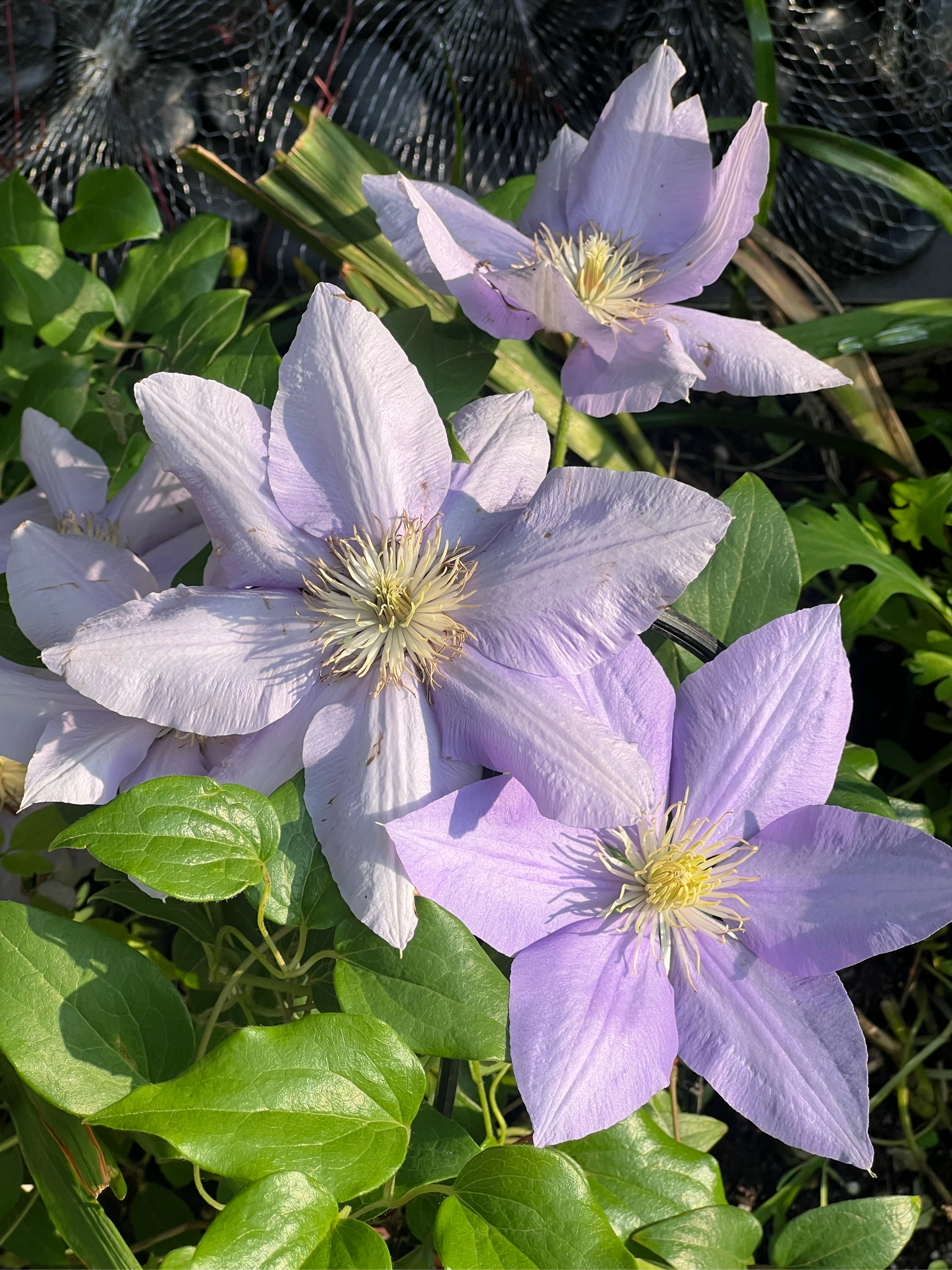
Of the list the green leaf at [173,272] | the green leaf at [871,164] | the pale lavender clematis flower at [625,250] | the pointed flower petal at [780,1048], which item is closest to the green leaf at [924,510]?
the green leaf at [871,164]

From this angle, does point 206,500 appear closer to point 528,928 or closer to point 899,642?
point 528,928

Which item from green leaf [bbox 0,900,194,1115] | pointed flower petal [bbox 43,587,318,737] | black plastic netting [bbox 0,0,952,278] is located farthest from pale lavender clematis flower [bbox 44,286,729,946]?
black plastic netting [bbox 0,0,952,278]

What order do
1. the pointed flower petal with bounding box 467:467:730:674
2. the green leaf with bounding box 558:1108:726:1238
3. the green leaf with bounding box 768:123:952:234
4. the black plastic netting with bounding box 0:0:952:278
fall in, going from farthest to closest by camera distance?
the black plastic netting with bounding box 0:0:952:278 → the green leaf with bounding box 768:123:952:234 → the green leaf with bounding box 558:1108:726:1238 → the pointed flower petal with bounding box 467:467:730:674

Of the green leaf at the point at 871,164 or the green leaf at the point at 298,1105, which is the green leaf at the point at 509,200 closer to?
the green leaf at the point at 871,164

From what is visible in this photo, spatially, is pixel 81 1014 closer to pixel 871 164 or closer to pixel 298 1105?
pixel 298 1105

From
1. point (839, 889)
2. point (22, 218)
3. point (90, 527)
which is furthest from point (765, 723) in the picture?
point (22, 218)

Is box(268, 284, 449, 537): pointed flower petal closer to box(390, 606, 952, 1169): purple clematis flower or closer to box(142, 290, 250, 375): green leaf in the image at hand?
box(390, 606, 952, 1169): purple clematis flower
